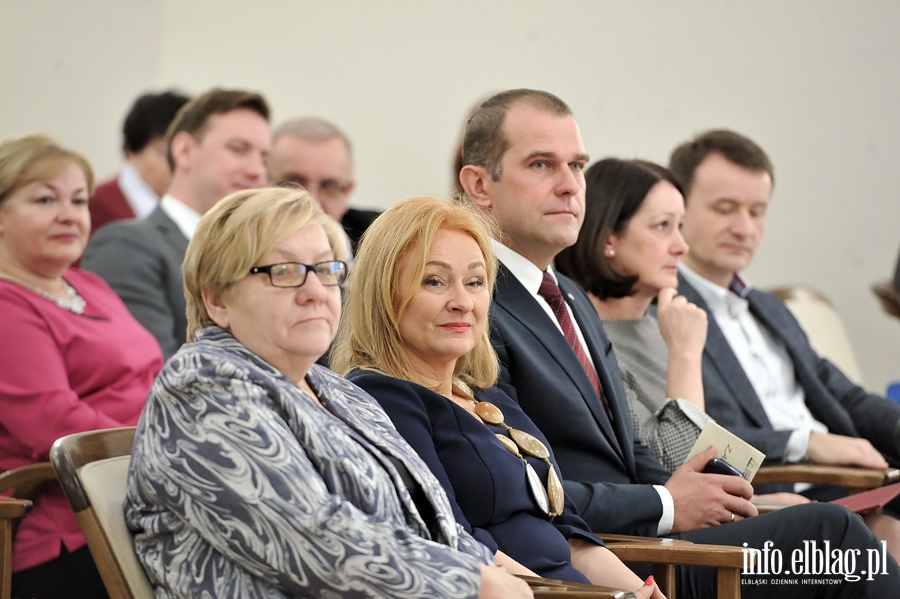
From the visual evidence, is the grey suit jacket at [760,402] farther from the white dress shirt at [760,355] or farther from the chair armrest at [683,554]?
the chair armrest at [683,554]

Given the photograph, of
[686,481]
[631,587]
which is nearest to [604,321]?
[686,481]

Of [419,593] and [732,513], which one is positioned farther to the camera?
[732,513]

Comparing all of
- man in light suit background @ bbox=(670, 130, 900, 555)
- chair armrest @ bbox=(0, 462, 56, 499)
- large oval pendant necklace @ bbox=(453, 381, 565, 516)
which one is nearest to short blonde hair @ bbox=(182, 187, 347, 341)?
large oval pendant necklace @ bbox=(453, 381, 565, 516)

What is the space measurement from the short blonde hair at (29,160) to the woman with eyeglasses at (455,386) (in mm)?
1191

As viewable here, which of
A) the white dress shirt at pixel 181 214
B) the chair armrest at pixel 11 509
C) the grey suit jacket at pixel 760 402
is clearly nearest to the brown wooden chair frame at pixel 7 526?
the chair armrest at pixel 11 509

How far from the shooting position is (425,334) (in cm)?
206

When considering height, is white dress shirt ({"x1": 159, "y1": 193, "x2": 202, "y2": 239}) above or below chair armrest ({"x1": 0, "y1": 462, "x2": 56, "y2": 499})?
above

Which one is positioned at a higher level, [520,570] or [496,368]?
[496,368]

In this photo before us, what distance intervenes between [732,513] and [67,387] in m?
1.57

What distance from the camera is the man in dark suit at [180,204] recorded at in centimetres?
344

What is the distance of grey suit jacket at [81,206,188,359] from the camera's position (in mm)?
3410

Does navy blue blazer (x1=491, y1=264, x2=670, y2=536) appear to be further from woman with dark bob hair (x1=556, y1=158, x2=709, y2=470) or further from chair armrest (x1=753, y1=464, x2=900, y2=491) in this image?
chair armrest (x1=753, y1=464, x2=900, y2=491)

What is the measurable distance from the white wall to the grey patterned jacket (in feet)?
12.2

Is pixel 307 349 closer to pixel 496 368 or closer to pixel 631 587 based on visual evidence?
pixel 496 368
